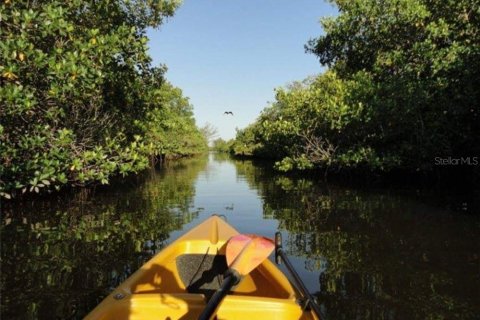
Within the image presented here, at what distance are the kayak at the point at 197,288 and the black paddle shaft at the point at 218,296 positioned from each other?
0.37 metres

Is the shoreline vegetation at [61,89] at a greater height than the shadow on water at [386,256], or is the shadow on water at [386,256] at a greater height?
the shoreline vegetation at [61,89]

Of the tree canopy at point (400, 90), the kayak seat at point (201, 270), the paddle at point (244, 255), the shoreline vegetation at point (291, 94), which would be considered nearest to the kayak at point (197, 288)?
the kayak seat at point (201, 270)

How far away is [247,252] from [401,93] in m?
13.4

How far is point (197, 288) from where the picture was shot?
4.70 meters

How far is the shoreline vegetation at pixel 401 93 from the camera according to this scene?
1461 cm

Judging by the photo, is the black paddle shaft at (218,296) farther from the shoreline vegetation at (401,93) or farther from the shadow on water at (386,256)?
the shoreline vegetation at (401,93)

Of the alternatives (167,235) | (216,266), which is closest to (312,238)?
(167,235)

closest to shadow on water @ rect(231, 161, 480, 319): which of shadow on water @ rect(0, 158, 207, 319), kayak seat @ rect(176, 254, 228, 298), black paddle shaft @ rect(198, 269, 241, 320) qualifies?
kayak seat @ rect(176, 254, 228, 298)

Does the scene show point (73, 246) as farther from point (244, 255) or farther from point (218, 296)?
point (218, 296)

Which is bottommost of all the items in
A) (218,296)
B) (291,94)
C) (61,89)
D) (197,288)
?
(197,288)

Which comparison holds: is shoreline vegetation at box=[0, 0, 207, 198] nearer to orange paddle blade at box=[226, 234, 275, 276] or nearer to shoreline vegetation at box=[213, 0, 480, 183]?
orange paddle blade at box=[226, 234, 275, 276]

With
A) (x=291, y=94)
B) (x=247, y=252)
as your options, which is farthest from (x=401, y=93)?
(x=247, y=252)

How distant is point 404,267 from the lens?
6.20 m

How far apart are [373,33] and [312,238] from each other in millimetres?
12481
